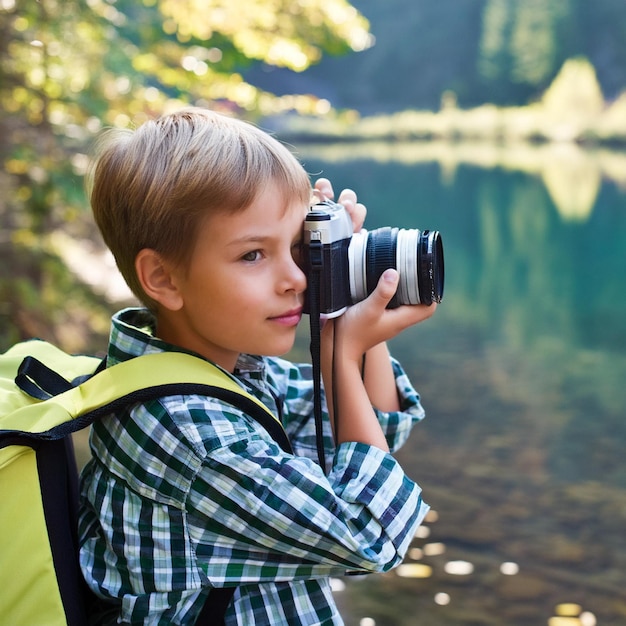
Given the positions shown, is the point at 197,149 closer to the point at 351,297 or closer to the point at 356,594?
the point at 351,297

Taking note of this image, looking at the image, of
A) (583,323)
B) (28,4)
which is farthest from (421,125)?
(28,4)

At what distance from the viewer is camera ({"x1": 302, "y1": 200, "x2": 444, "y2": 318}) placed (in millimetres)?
996

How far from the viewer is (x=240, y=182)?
3.12ft

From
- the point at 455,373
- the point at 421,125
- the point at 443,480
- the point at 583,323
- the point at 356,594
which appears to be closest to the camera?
the point at 356,594

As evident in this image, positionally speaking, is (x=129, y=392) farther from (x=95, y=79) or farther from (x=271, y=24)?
(x=271, y=24)

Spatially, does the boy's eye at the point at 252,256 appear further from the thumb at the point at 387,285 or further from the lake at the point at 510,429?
the lake at the point at 510,429

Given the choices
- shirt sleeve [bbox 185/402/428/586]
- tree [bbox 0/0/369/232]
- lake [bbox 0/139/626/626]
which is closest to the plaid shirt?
shirt sleeve [bbox 185/402/428/586]

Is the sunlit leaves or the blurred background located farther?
the sunlit leaves

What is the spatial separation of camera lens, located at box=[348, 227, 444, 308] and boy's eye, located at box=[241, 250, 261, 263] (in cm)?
11

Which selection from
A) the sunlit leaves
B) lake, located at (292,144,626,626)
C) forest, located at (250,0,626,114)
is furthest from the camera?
forest, located at (250,0,626,114)

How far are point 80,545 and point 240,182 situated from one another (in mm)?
425

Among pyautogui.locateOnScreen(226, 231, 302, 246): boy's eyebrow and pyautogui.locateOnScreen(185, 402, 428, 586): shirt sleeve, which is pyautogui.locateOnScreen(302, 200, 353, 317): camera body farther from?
pyautogui.locateOnScreen(185, 402, 428, 586): shirt sleeve

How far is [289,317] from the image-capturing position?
1.00 meters

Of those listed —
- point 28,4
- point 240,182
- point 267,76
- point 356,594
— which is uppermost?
point 267,76
